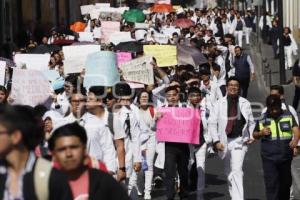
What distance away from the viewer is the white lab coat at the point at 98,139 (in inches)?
369

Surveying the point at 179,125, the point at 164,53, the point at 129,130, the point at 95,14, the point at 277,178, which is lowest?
the point at 277,178

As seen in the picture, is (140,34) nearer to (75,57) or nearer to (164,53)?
(164,53)

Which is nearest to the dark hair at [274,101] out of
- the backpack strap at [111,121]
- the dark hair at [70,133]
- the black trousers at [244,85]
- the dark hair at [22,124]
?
the backpack strap at [111,121]

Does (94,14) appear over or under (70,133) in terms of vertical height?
over

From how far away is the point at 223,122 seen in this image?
13.2 metres

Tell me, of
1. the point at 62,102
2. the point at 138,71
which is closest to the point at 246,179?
the point at 138,71

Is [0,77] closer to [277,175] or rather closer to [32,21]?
[277,175]

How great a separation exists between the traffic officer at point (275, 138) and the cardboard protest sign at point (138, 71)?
3.26 meters

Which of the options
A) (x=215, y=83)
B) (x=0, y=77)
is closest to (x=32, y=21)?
(x=215, y=83)

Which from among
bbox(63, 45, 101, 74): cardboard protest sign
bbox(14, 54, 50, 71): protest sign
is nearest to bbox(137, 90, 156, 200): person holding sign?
bbox(63, 45, 101, 74): cardboard protest sign

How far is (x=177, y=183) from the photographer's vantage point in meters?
14.5

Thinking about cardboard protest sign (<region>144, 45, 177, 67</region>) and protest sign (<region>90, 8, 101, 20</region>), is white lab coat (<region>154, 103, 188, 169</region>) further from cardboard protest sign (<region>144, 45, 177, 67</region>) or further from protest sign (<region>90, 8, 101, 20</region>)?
protest sign (<region>90, 8, 101, 20</region>)

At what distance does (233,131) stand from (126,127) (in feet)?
6.80

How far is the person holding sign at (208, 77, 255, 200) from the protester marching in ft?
0.04
